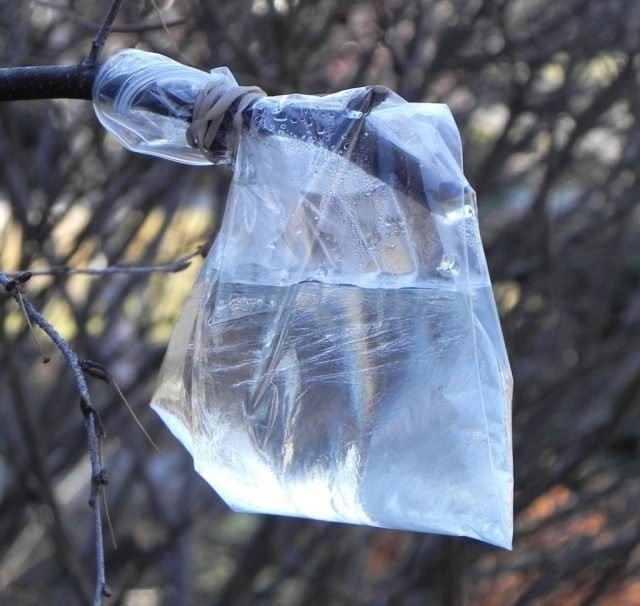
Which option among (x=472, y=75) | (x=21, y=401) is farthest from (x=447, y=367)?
(x=472, y=75)

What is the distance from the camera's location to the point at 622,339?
177 inches

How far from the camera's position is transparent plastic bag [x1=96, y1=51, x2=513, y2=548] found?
1.27m

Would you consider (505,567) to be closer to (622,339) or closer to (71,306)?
(622,339)

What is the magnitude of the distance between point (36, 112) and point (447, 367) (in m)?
3.44

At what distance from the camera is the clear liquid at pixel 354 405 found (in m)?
1.25

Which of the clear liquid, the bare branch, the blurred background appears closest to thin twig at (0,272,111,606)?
the clear liquid

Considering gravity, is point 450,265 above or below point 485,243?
above

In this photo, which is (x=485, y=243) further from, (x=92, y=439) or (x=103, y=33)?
(x=92, y=439)

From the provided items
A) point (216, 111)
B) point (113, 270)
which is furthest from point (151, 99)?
point (113, 270)

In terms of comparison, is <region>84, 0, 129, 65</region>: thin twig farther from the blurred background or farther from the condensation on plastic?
the blurred background

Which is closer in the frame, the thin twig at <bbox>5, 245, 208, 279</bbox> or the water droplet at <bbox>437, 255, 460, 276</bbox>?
the water droplet at <bbox>437, 255, 460, 276</bbox>

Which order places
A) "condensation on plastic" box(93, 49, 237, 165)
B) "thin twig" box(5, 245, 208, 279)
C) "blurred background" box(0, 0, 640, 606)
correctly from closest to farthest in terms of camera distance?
"condensation on plastic" box(93, 49, 237, 165) < "thin twig" box(5, 245, 208, 279) < "blurred background" box(0, 0, 640, 606)

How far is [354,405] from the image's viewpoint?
1.31 m

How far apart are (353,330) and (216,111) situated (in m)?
0.30
